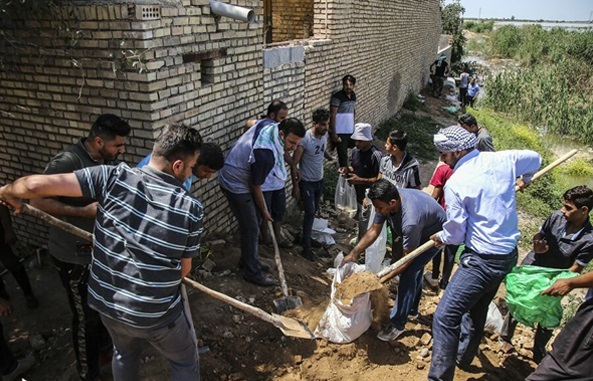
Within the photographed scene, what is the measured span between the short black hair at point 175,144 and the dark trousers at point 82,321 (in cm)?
121

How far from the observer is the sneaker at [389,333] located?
12.3ft

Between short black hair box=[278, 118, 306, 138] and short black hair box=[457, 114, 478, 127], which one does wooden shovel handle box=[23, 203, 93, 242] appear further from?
short black hair box=[457, 114, 478, 127]

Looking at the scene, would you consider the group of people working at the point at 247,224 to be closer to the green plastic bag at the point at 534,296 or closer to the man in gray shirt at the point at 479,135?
the green plastic bag at the point at 534,296

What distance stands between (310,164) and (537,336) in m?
2.86

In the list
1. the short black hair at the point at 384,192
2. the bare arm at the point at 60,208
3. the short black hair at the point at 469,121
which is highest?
the short black hair at the point at 469,121

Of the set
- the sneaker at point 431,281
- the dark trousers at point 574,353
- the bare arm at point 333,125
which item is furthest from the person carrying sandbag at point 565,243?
the bare arm at point 333,125

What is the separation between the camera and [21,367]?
3.17 meters

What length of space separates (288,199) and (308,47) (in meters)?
2.35

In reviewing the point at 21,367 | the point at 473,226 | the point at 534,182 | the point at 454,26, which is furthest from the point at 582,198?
the point at 454,26

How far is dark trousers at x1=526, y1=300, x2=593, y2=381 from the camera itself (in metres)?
2.67

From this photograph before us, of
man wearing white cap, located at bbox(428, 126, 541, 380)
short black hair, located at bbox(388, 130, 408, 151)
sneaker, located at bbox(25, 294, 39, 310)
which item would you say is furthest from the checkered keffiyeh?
sneaker, located at bbox(25, 294, 39, 310)

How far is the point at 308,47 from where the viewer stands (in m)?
6.46

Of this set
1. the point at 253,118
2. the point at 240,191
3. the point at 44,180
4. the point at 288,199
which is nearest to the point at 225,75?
the point at 253,118

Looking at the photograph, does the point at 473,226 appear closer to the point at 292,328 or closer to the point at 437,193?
the point at 292,328
